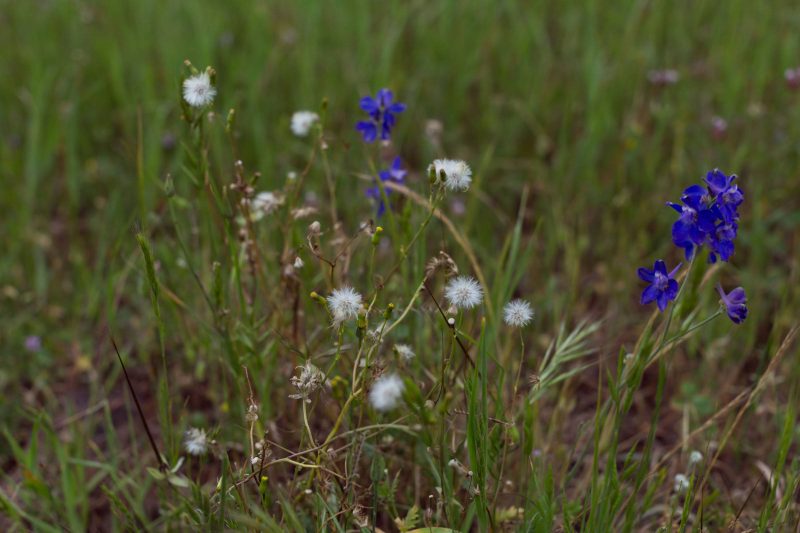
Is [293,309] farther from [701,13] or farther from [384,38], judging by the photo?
[701,13]

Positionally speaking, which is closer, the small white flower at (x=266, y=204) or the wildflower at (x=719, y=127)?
the small white flower at (x=266, y=204)

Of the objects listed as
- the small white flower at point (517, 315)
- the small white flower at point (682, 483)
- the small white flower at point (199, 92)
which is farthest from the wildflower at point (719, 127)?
the small white flower at point (199, 92)

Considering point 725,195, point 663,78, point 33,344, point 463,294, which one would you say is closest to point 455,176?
point 463,294

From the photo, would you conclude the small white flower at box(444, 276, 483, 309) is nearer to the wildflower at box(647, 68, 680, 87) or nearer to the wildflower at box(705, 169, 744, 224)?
the wildflower at box(705, 169, 744, 224)

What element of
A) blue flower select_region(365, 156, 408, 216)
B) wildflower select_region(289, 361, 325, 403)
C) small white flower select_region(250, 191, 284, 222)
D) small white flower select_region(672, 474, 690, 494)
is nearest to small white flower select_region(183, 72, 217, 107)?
small white flower select_region(250, 191, 284, 222)

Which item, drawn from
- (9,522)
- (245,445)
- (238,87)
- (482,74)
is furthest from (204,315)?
(482,74)

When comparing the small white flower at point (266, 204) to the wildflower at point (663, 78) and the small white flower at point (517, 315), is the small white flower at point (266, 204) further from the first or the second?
the wildflower at point (663, 78)

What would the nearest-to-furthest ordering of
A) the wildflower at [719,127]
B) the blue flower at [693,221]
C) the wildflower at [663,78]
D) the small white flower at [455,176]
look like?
the blue flower at [693,221]
the small white flower at [455,176]
the wildflower at [719,127]
the wildflower at [663,78]
